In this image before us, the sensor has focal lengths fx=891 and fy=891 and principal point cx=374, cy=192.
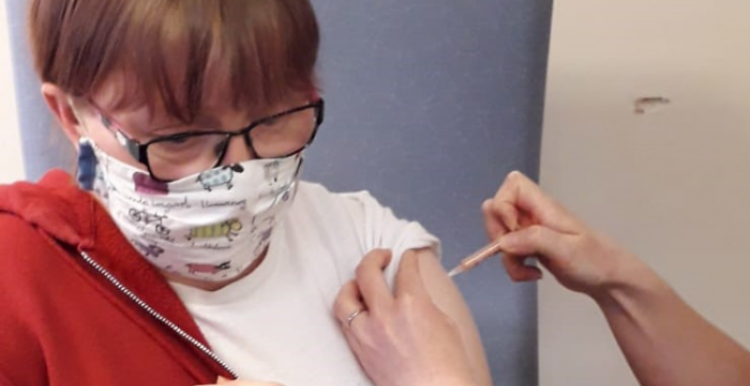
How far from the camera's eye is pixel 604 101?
1.58 meters

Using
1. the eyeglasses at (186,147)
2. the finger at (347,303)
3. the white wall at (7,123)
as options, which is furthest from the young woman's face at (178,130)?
the white wall at (7,123)

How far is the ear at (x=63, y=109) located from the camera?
0.84 meters

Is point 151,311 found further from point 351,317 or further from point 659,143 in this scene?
point 659,143

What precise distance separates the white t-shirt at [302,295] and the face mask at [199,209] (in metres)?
0.05

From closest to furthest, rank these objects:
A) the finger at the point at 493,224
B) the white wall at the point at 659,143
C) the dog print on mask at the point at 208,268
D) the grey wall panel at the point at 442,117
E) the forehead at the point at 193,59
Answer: the forehead at the point at 193,59, the dog print on mask at the point at 208,268, the finger at the point at 493,224, the grey wall panel at the point at 442,117, the white wall at the point at 659,143

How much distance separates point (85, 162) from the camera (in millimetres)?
850

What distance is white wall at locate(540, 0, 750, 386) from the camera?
5.04 feet

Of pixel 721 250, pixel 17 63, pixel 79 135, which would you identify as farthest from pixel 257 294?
pixel 721 250

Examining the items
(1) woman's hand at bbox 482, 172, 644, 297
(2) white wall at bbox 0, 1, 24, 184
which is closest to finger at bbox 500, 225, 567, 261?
(1) woman's hand at bbox 482, 172, 644, 297

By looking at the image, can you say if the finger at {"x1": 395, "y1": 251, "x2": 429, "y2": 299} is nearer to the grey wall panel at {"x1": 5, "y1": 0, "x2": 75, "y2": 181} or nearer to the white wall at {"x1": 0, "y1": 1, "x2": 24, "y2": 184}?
the grey wall panel at {"x1": 5, "y1": 0, "x2": 75, "y2": 181}

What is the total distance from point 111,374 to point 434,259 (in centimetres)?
41

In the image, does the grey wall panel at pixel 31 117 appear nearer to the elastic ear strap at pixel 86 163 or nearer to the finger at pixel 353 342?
the elastic ear strap at pixel 86 163

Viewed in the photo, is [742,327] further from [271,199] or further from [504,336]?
[271,199]

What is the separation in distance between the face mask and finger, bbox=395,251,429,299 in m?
0.17
